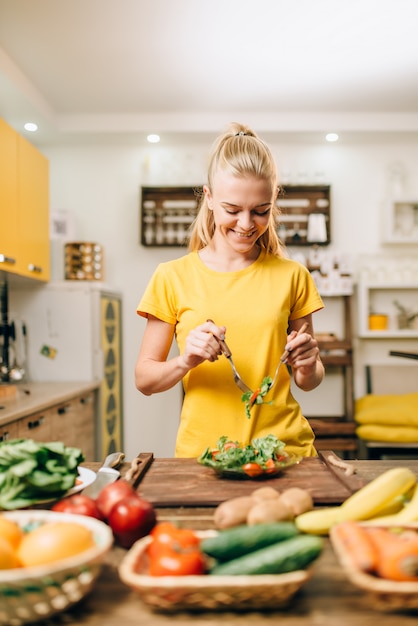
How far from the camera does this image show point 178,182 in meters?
4.64

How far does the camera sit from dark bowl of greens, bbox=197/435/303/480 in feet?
4.11

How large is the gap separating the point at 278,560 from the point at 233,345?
0.93 m

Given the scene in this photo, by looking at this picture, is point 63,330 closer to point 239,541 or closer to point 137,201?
point 137,201

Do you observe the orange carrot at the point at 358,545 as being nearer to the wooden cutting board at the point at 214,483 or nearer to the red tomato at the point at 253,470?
the wooden cutting board at the point at 214,483

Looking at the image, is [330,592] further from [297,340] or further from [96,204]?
[96,204]

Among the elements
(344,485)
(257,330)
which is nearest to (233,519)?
(344,485)

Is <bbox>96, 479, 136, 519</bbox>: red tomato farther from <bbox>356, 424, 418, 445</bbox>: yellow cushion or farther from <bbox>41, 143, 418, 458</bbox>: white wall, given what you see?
<bbox>41, 143, 418, 458</bbox>: white wall

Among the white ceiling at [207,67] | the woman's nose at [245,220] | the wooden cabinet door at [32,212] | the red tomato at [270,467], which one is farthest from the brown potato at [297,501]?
the wooden cabinet door at [32,212]

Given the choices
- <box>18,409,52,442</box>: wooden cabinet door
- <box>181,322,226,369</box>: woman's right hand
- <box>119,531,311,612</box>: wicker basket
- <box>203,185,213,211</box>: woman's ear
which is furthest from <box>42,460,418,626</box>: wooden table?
<box>18,409,52,442</box>: wooden cabinet door

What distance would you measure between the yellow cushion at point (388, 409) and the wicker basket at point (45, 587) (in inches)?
138

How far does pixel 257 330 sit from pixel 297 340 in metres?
0.16

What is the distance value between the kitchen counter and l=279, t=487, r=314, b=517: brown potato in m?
1.69

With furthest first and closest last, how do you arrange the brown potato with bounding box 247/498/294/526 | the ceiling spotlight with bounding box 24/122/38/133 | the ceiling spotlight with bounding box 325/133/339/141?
the ceiling spotlight with bounding box 325/133/339/141 < the ceiling spotlight with bounding box 24/122/38/133 < the brown potato with bounding box 247/498/294/526

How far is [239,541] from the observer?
734mm
